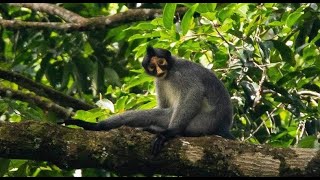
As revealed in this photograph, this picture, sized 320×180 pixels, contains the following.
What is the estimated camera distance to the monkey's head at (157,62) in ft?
28.2

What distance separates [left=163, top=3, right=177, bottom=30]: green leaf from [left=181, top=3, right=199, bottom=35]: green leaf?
0.15 m

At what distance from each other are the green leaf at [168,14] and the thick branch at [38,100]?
216 centimetres

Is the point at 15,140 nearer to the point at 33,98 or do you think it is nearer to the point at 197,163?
the point at 197,163

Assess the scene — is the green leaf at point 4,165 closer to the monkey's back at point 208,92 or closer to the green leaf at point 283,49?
the monkey's back at point 208,92

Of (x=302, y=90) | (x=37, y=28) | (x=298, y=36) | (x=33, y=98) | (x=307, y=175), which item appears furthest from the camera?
(x=37, y=28)

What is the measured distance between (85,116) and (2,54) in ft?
11.5

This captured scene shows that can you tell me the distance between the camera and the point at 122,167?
6566mm

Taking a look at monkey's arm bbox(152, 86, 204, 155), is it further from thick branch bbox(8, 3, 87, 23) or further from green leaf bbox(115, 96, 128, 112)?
thick branch bbox(8, 3, 87, 23)

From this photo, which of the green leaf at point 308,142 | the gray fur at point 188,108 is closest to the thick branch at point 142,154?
the gray fur at point 188,108

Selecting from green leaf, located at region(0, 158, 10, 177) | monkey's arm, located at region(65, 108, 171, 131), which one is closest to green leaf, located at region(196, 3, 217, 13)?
monkey's arm, located at region(65, 108, 171, 131)

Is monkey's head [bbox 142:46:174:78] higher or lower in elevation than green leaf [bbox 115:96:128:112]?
higher

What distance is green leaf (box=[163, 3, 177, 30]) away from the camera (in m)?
8.22

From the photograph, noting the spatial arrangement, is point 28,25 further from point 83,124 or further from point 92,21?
point 83,124

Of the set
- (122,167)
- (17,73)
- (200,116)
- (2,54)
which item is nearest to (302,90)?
(200,116)
